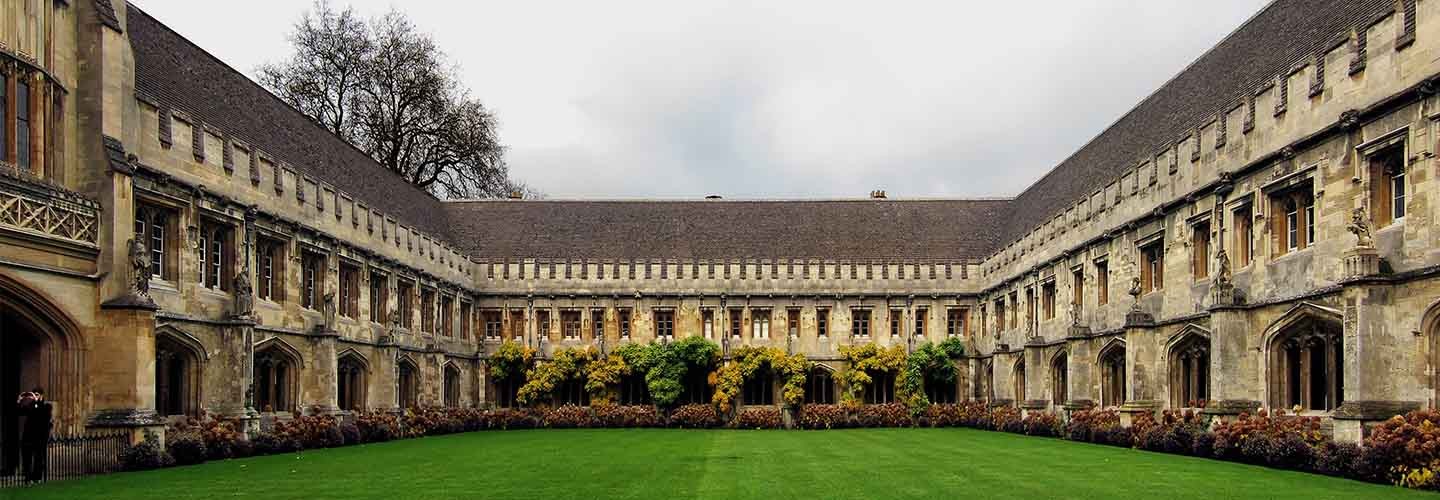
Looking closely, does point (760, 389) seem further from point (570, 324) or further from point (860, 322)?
point (570, 324)

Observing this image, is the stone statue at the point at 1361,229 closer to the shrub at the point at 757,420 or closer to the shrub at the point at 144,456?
the shrub at the point at 144,456

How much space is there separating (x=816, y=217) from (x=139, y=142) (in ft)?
91.8

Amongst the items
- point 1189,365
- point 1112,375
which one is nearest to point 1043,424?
point 1112,375

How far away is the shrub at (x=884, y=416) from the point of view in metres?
38.7

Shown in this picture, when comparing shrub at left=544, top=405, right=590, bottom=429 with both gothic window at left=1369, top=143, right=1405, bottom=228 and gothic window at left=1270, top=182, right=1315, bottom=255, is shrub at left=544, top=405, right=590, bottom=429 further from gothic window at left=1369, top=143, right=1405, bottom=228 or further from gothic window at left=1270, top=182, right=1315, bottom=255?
gothic window at left=1369, top=143, right=1405, bottom=228

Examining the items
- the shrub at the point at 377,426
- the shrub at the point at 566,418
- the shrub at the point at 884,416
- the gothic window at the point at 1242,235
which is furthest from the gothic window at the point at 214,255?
the shrub at the point at 884,416

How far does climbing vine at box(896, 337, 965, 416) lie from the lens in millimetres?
39406

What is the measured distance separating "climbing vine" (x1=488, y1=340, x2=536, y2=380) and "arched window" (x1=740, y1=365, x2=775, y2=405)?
729 centimetres

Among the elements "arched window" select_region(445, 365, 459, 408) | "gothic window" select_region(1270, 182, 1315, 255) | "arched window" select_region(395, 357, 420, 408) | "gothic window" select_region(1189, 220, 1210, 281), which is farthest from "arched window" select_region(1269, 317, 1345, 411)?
"arched window" select_region(445, 365, 459, 408)

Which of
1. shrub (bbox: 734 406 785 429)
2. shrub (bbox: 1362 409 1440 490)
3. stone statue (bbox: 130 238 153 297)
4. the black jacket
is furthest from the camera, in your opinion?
shrub (bbox: 734 406 785 429)

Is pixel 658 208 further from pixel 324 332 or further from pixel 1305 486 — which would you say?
pixel 1305 486

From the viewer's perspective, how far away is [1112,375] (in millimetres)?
27938

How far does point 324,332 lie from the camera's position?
26.4 metres

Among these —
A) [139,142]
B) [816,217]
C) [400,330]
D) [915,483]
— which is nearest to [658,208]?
[816,217]
